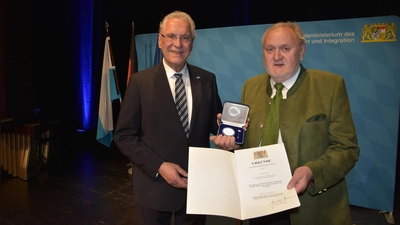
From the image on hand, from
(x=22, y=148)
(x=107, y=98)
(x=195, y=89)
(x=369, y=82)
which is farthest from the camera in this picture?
(x=107, y=98)

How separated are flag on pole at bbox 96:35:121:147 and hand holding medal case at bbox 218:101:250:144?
4378 millimetres

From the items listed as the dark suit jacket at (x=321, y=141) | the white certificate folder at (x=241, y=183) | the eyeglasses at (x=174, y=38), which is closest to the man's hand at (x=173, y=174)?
the white certificate folder at (x=241, y=183)

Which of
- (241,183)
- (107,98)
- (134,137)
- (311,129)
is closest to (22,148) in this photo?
(107,98)

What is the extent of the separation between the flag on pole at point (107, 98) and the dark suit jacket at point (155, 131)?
3972 millimetres

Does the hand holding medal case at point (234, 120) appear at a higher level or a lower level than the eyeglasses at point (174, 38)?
lower

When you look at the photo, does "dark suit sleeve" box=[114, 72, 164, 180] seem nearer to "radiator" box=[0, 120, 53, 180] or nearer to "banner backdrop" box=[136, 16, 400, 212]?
"banner backdrop" box=[136, 16, 400, 212]

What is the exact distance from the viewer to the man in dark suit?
5.31 ft

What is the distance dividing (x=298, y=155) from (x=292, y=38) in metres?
0.49

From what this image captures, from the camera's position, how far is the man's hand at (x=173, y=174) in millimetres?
1466

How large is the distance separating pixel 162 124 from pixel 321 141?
0.76 metres

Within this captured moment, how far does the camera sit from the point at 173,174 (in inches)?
58.1

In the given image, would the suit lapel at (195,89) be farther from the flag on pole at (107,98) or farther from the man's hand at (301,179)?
the flag on pole at (107,98)

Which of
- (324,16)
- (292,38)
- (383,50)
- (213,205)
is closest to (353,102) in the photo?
(383,50)

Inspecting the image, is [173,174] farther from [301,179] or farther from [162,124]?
[301,179]
